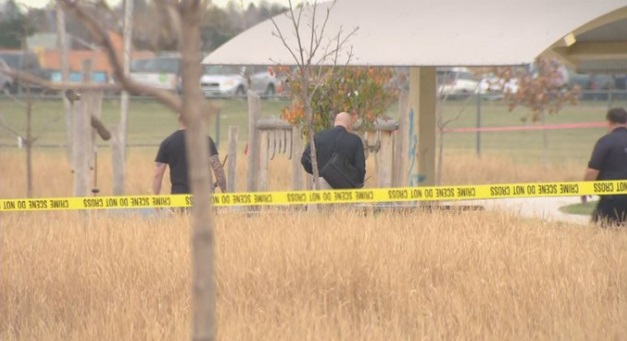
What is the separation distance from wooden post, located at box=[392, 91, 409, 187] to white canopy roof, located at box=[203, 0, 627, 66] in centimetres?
61

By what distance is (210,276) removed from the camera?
199 inches

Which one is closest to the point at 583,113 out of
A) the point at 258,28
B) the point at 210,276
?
the point at 258,28

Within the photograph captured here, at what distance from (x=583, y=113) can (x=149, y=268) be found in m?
43.0

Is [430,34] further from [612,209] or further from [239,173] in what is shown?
[239,173]

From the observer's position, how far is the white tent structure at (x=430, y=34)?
17.3m

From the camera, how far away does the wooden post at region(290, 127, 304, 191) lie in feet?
57.0

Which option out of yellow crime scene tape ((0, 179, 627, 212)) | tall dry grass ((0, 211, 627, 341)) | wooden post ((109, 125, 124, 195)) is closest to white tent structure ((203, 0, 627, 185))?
wooden post ((109, 125, 124, 195))

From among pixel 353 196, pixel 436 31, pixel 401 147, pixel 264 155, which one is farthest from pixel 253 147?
pixel 353 196

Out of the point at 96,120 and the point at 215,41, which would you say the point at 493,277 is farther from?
the point at 215,41

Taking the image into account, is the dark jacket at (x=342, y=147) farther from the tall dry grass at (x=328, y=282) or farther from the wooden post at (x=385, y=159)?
the wooden post at (x=385, y=159)

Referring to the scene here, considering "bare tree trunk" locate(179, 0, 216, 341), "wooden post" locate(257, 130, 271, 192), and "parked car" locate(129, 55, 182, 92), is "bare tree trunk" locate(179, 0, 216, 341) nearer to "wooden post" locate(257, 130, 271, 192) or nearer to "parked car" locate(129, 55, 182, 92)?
"wooden post" locate(257, 130, 271, 192)

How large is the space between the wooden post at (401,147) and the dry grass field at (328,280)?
4.70 m

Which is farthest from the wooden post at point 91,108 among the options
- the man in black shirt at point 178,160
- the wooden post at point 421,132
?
the wooden post at point 421,132

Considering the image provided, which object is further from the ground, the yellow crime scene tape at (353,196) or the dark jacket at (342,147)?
the dark jacket at (342,147)
